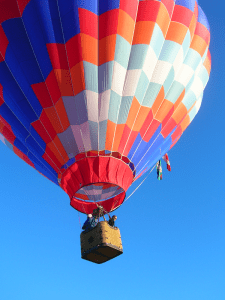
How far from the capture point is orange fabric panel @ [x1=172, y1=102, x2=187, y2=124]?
7367mm

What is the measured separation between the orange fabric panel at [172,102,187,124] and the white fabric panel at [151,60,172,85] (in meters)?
0.90

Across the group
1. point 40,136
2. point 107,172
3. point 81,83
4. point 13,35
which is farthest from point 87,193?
point 13,35

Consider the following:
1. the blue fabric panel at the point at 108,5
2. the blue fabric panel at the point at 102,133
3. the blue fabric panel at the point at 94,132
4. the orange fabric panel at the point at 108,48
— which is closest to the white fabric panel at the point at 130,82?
the orange fabric panel at the point at 108,48

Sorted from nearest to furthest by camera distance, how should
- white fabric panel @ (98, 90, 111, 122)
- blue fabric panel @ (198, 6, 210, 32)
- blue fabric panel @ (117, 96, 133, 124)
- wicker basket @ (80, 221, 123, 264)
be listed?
wicker basket @ (80, 221, 123, 264) < white fabric panel @ (98, 90, 111, 122) < blue fabric panel @ (117, 96, 133, 124) < blue fabric panel @ (198, 6, 210, 32)

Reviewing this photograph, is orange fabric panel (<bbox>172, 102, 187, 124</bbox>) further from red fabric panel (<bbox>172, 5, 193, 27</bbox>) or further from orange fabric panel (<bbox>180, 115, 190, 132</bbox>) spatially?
red fabric panel (<bbox>172, 5, 193, 27</bbox>)

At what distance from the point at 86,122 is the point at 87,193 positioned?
4.48 feet

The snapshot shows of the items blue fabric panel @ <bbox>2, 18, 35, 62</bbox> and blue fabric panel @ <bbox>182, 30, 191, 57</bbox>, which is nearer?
blue fabric panel @ <bbox>2, 18, 35, 62</bbox>

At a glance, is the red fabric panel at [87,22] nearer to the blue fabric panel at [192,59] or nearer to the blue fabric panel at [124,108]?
the blue fabric panel at [124,108]

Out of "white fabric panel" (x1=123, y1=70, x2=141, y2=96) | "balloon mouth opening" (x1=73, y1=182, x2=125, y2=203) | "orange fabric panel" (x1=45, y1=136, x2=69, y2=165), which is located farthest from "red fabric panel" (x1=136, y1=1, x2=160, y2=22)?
"balloon mouth opening" (x1=73, y1=182, x2=125, y2=203)

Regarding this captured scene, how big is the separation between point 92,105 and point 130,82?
0.76 m

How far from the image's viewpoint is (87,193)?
6777 mm

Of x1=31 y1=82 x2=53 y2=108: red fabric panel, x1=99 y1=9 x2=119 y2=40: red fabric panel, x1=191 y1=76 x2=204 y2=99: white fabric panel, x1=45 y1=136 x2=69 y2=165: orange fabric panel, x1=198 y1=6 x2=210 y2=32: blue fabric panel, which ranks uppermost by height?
x1=198 y1=6 x2=210 y2=32: blue fabric panel

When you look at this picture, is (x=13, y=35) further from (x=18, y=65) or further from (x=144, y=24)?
(x=144, y=24)

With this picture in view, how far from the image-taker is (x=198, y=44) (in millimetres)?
7355
